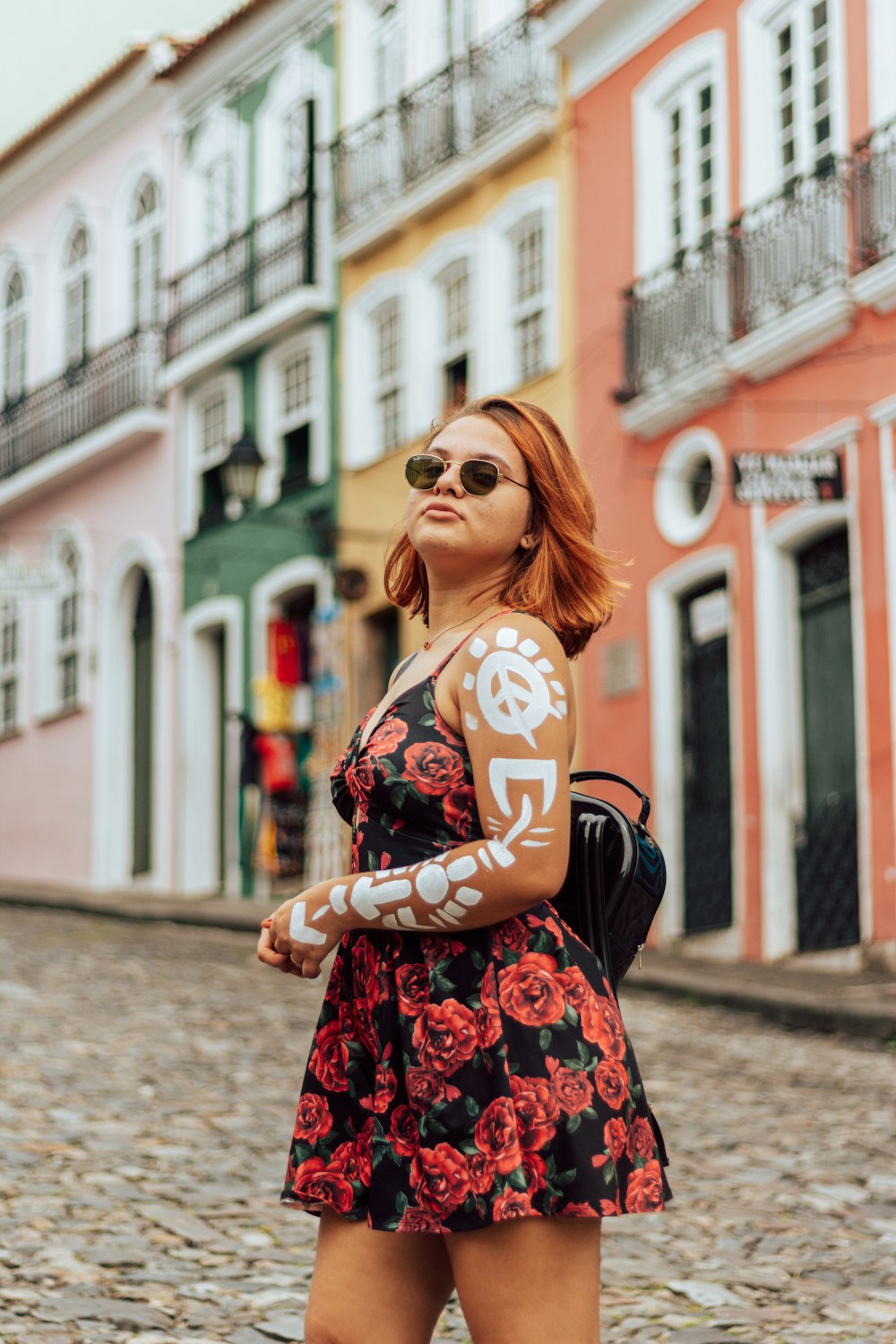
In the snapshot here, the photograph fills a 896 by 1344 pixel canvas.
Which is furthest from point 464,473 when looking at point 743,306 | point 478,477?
point 743,306

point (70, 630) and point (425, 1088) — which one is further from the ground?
point (70, 630)

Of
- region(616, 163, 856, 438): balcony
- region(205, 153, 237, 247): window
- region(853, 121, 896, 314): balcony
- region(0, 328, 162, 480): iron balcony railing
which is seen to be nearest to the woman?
region(853, 121, 896, 314): balcony

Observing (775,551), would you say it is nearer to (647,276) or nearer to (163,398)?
(647,276)

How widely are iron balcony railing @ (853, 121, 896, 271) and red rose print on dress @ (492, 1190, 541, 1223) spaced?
12.8 meters

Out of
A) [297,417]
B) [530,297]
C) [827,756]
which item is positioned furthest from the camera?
[297,417]

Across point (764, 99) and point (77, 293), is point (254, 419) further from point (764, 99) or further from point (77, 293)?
point (764, 99)

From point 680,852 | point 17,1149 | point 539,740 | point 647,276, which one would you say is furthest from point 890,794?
point 539,740

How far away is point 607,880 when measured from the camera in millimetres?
3189

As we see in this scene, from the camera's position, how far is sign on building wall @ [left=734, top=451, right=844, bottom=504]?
14633 mm

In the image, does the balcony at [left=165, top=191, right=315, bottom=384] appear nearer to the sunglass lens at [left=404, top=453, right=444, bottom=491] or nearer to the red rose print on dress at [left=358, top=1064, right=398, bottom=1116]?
the sunglass lens at [left=404, top=453, right=444, bottom=491]

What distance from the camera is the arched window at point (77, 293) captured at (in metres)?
28.6

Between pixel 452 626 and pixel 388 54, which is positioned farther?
pixel 388 54

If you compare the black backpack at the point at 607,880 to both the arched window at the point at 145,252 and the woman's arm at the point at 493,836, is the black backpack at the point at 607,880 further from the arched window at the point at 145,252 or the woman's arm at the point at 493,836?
the arched window at the point at 145,252

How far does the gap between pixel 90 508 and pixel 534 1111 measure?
25.3 metres
